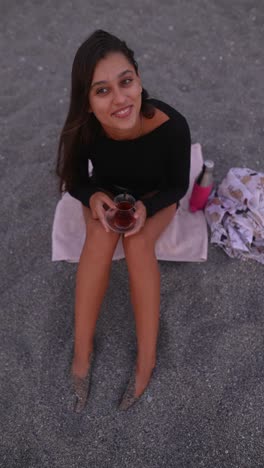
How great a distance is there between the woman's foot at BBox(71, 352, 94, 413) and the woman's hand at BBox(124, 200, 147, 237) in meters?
0.74

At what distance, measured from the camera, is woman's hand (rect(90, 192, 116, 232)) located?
1.81m

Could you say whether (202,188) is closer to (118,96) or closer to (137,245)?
(137,245)

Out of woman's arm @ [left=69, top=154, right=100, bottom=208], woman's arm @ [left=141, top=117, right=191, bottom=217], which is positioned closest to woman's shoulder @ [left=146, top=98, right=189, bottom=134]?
woman's arm @ [left=141, top=117, right=191, bottom=217]

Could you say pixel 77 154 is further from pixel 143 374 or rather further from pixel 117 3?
pixel 117 3

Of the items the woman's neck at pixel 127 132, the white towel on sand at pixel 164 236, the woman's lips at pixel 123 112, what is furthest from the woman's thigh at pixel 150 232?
A: the woman's lips at pixel 123 112

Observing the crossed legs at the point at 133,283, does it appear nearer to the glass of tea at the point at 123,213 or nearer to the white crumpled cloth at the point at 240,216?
the glass of tea at the point at 123,213

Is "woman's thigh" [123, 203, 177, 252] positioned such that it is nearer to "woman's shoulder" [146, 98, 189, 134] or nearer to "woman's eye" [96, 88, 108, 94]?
"woman's shoulder" [146, 98, 189, 134]

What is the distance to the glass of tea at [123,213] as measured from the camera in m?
1.73

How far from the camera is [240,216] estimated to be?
2320 millimetres

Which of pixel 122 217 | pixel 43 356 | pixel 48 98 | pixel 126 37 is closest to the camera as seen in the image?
pixel 122 217

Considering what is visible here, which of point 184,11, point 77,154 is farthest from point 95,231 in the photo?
point 184,11

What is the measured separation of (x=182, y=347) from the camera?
2.05 metres

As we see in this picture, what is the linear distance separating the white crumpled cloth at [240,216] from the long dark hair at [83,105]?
0.86 m

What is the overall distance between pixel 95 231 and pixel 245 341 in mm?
1029
